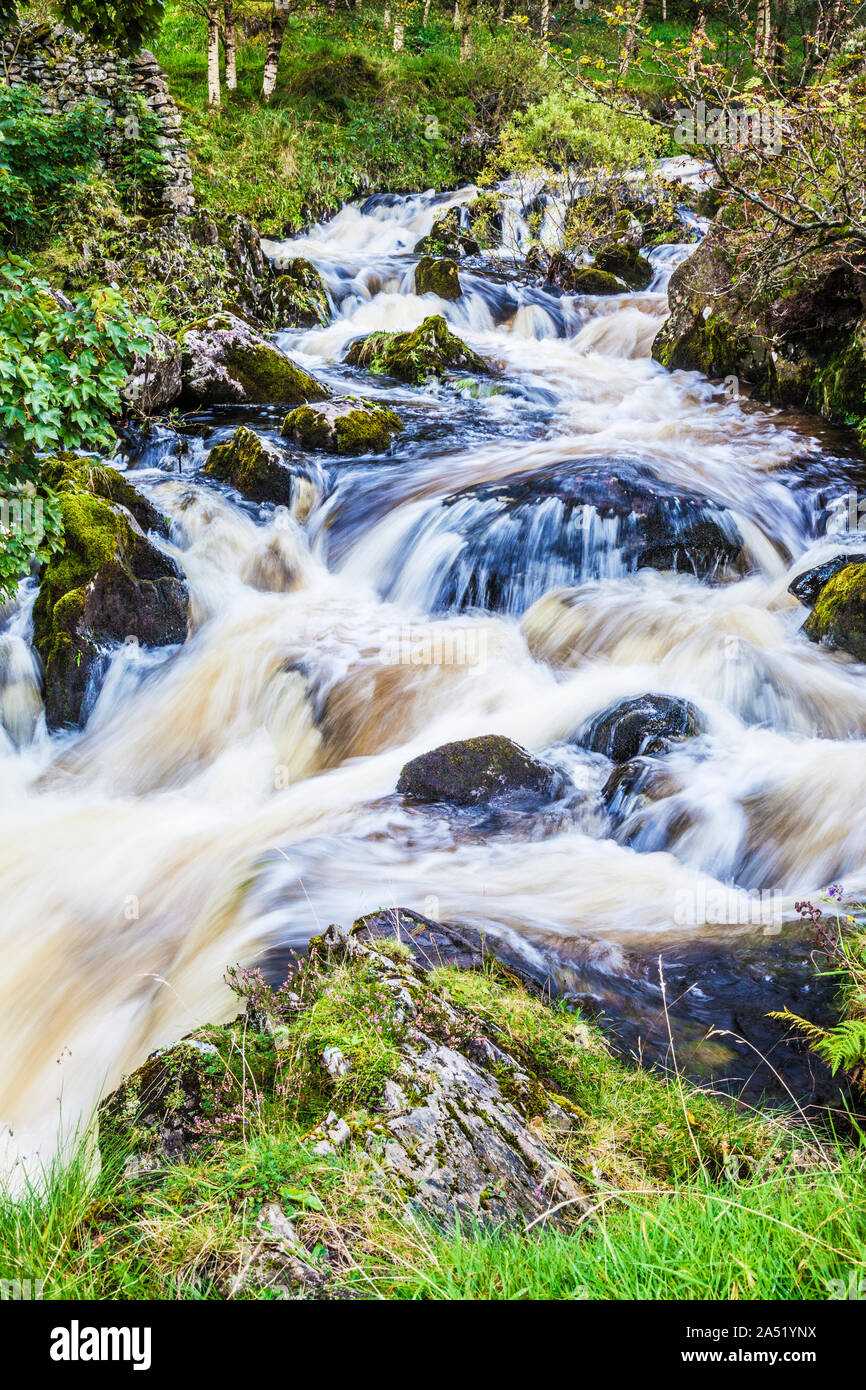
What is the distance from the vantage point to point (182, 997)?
4375 mm

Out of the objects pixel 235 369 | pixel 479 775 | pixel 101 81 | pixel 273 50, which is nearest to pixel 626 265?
pixel 235 369

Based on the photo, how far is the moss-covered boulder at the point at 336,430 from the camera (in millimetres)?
11094

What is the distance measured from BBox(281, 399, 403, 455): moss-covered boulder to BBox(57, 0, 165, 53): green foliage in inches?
183

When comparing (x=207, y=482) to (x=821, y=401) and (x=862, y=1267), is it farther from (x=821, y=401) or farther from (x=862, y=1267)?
(x=862, y=1267)

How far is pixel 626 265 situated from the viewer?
18.1m

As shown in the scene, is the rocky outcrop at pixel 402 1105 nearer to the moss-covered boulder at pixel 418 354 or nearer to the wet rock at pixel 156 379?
the wet rock at pixel 156 379

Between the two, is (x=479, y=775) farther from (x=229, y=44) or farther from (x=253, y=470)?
(x=229, y=44)

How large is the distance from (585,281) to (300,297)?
6.27 metres

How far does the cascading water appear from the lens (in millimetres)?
4637

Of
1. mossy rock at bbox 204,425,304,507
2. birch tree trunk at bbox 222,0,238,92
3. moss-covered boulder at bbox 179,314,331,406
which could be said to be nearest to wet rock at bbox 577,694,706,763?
mossy rock at bbox 204,425,304,507

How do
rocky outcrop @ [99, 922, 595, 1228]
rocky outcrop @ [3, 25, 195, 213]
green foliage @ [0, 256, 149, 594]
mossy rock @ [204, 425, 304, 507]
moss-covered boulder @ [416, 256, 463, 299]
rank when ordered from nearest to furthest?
1. rocky outcrop @ [99, 922, 595, 1228]
2. green foliage @ [0, 256, 149, 594]
3. mossy rock @ [204, 425, 304, 507]
4. rocky outcrop @ [3, 25, 195, 213]
5. moss-covered boulder @ [416, 256, 463, 299]

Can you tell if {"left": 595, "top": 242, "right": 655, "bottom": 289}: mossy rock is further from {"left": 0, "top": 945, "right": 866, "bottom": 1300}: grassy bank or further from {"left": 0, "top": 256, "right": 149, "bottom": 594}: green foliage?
{"left": 0, "top": 945, "right": 866, "bottom": 1300}: grassy bank

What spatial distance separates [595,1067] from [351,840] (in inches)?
Result: 104
